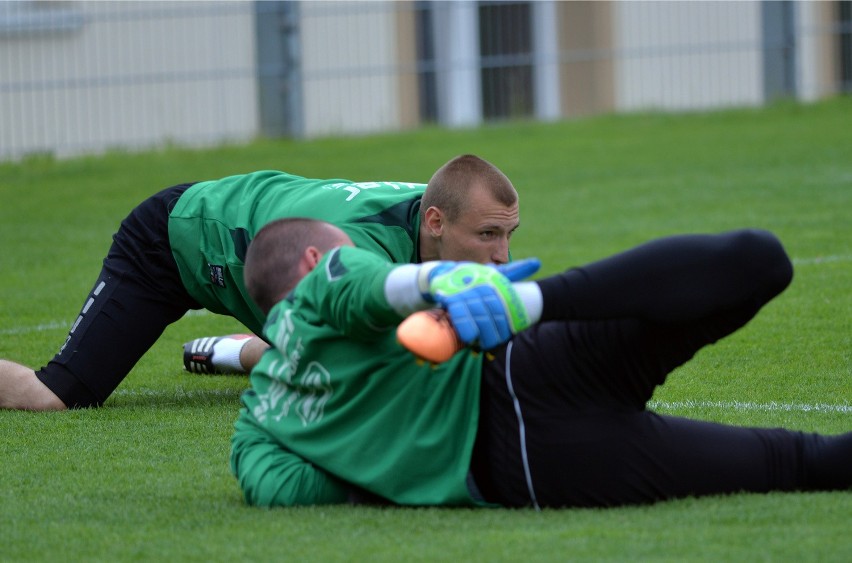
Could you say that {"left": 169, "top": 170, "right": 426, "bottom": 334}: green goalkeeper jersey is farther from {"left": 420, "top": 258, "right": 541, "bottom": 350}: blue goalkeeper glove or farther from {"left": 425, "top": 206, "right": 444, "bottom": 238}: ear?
{"left": 420, "top": 258, "right": 541, "bottom": 350}: blue goalkeeper glove

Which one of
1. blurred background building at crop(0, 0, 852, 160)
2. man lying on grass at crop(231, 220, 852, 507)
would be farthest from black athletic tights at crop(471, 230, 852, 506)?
blurred background building at crop(0, 0, 852, 160)

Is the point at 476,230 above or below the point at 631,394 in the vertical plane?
above

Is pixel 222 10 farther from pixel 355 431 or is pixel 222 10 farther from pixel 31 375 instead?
pixel 355 431

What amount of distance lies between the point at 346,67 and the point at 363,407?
16.4 m

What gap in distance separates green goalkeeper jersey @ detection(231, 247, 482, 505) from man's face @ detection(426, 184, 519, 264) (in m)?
1.42

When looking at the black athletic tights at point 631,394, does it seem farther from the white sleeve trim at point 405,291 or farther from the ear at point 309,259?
the ear at point 309,259

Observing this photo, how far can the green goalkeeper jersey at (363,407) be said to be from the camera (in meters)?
3.70

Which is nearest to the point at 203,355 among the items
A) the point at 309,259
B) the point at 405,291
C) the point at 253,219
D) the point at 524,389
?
the point at 253,219

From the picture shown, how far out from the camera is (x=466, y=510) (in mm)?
3793

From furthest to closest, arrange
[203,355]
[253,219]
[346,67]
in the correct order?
[346,67] → [203,355] → [253,219]

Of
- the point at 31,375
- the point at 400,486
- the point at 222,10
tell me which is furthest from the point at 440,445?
the point at 222,10

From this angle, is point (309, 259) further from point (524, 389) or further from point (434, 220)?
point (434, 220)

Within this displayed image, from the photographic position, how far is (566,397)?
3.67m

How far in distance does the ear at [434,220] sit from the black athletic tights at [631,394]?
5.02ft
